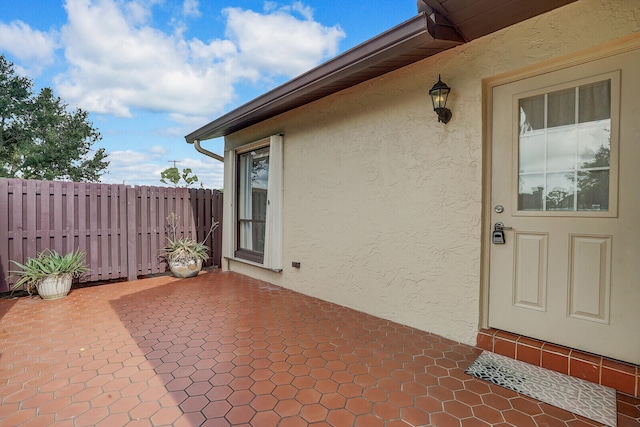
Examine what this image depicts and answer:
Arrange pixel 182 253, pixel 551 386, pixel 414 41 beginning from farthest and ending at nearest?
1. pixel 182 253
2. pixel 414 41
3. pixel 551 386

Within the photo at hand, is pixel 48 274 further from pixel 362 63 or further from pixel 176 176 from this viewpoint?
pixel 176 176

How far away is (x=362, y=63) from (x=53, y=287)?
5.16m

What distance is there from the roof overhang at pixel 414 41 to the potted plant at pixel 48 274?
13.1 ft

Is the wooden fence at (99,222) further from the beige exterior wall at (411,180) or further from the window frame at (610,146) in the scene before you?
the window frame at (610,146)

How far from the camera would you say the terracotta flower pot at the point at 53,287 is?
421 centimetres

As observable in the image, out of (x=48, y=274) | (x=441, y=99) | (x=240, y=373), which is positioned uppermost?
(x=441, y=99)

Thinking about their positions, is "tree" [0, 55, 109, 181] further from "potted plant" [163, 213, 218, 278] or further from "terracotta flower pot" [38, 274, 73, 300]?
"terracotta flower pot" [38, 274, 73, 300]

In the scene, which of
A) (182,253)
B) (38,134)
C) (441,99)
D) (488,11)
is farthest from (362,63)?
(38,134)

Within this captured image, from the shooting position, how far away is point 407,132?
3.19m

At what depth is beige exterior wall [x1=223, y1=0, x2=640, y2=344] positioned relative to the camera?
2420mm

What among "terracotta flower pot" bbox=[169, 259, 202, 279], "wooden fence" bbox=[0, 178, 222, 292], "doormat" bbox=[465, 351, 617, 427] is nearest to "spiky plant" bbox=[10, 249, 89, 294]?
"wooden fence" bbox=[0, 178, 222, 292]

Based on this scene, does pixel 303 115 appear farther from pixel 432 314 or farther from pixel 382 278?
pixel 432 314

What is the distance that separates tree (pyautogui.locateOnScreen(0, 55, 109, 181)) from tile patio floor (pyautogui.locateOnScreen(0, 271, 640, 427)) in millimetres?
12238

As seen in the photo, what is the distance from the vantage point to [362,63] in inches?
→ 116
